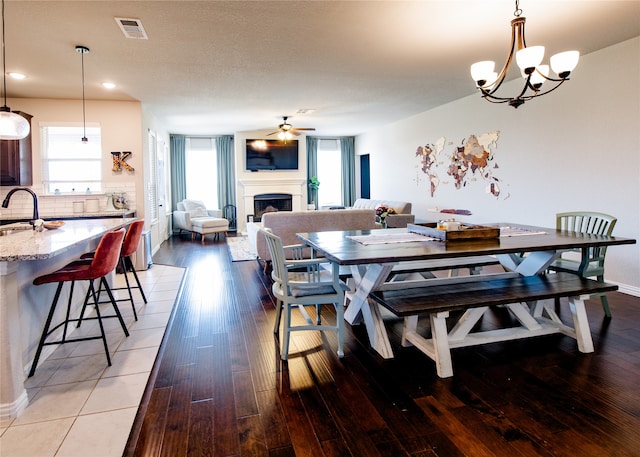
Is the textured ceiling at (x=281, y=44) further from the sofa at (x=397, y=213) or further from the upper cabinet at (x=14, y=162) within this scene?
the sofa at (x=397, y=213)

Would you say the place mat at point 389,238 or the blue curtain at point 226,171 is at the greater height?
the blue curtain at point 226,171

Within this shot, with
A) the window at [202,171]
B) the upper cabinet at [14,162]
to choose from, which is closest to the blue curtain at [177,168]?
the window at [202,171]

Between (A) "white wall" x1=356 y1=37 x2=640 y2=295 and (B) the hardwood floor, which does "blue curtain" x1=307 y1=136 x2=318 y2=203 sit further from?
(B) the hardwood floor

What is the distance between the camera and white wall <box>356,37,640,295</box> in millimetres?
3902

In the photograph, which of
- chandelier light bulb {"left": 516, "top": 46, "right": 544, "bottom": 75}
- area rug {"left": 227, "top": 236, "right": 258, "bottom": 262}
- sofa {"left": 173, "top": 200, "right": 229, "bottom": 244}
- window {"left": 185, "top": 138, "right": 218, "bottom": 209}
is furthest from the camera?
window {"left": 185, "top": 138, "right": 218, "bottom": 209}

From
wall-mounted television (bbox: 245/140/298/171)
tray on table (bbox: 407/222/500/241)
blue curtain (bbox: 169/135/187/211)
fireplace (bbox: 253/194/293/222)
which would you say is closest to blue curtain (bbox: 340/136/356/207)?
wall-mounted television (bbox: 245/140/298/171)

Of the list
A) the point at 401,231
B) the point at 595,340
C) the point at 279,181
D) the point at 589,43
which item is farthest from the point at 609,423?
the point at 279,181

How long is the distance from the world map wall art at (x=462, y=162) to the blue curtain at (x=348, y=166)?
11.5 ft

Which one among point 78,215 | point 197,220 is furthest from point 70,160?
point 197,220

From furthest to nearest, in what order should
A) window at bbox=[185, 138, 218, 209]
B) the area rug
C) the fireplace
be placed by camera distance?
window at bbox=[185, 138, 218, 209], the fireplace, the area rug

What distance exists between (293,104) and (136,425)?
5.48 m

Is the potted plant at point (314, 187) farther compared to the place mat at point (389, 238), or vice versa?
the potted plant at point (314, 187)

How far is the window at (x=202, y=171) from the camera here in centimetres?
992

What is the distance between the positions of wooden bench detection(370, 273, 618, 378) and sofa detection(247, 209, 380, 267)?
8.74ft
